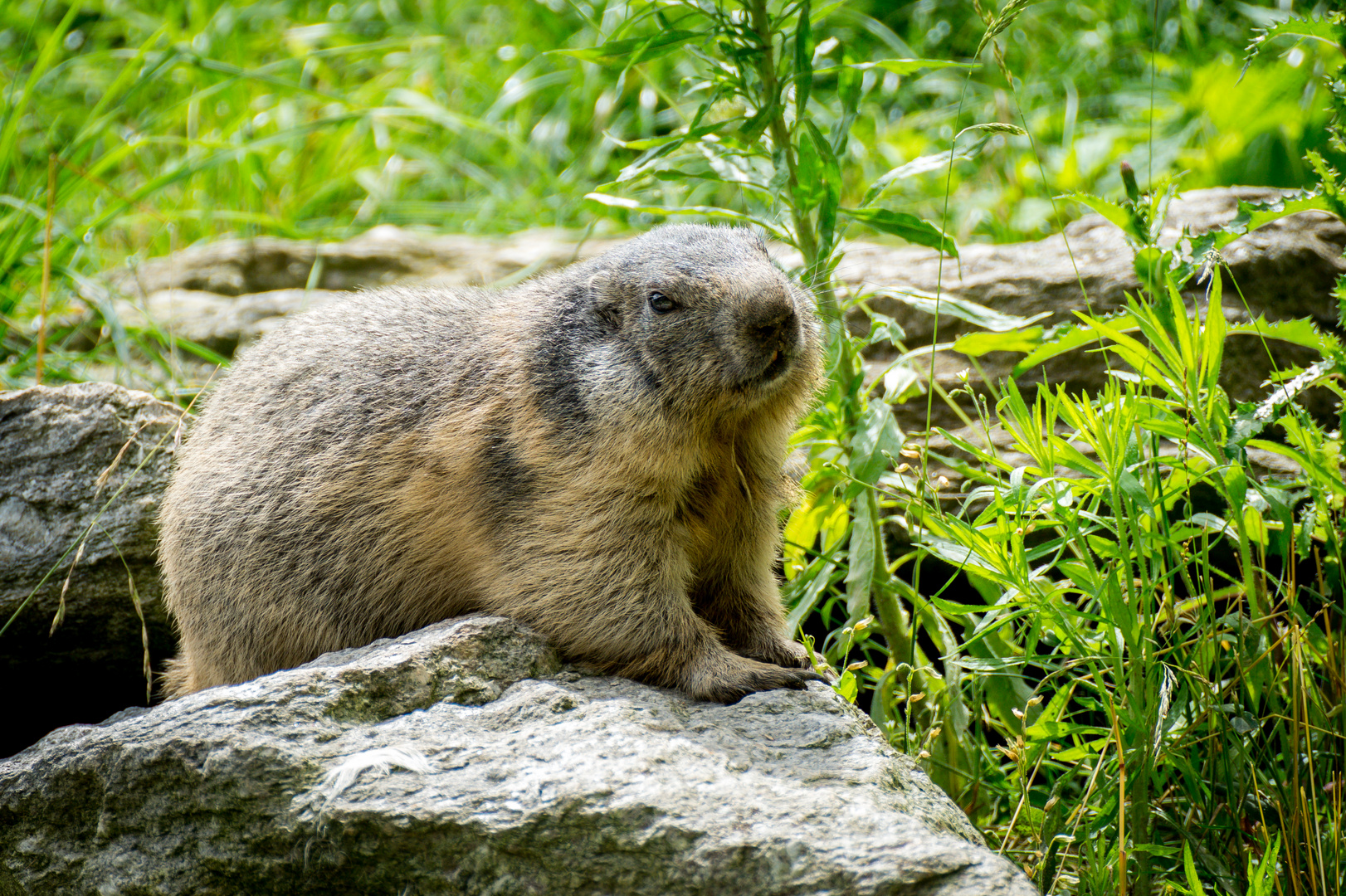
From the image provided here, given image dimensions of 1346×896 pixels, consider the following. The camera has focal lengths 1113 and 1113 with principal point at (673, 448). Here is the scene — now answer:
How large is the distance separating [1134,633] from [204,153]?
6873 mm

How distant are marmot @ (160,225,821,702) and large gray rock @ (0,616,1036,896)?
414 mm

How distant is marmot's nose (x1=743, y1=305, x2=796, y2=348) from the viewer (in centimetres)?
344

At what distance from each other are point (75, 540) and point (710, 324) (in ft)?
9.10

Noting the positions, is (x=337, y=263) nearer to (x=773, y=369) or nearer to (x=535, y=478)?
(x=535, y=478)

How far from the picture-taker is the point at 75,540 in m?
4.45

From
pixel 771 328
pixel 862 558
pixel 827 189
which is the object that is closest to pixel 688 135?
pixel 827 189

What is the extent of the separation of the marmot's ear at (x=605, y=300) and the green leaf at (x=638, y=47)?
0.77 meters

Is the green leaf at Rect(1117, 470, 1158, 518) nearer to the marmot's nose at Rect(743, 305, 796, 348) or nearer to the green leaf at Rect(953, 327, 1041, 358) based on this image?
the green leaf at Rect(953, 327, 1041, 358)

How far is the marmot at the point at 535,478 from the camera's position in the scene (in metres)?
3.54

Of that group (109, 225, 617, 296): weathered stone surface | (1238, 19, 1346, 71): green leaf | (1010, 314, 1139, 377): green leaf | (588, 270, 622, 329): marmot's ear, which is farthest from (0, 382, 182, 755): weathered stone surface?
(1238, 19, 1346, 71): green leaf

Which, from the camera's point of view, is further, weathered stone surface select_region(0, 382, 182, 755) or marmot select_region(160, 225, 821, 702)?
weathered stone surface select_region(0, 382, 182, 755)

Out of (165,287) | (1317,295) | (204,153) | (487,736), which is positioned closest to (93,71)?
(204,153)

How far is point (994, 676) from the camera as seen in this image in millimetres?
4004

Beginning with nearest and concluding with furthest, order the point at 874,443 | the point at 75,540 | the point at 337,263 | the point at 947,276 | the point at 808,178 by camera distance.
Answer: the point at 874,443
the point at 808,178
the point at 75,540
the point at 947,276
the point at 337,263
